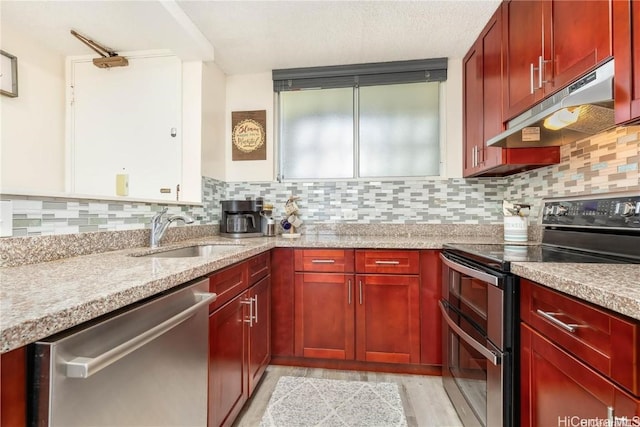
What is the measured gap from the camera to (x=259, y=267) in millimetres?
1780

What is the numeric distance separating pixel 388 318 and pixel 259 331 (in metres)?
0.84

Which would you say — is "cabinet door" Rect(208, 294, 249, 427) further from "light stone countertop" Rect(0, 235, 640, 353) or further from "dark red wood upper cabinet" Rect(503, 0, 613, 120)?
"dark red wood upper cabinet" Rect(503, 0, 613, 120)

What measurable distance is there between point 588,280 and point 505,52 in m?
1.52

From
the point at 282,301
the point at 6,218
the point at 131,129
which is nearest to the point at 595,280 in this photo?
the point at 282,301

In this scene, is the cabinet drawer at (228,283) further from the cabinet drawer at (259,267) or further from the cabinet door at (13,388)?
the cabinet door at (13,388)

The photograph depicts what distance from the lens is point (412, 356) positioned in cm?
191

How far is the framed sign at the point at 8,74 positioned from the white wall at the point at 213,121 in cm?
130

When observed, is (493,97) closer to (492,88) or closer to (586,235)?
(492,88)

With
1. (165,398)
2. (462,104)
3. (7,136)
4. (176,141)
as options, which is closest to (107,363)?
(165,398)

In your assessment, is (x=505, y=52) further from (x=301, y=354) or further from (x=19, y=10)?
(x=19, y=10)

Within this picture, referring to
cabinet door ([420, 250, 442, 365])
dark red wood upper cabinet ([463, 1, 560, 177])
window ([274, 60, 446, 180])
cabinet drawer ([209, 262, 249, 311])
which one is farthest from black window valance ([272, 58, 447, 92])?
cabinet drawer ([209, 262, 249, 311])

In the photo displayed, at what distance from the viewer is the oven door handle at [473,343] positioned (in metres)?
1.13

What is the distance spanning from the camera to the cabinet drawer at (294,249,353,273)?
197 cm

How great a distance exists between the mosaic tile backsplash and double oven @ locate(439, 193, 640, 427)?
19 centimetres
